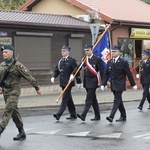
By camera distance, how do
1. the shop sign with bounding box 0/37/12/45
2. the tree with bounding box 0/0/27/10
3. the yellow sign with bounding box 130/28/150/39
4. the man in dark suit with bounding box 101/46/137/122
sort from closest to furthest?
the man in dark suit with bounding box 101/46/137/122 → the shop sign with bounding box 0/37/12/45 → the yellow sign with bounding box 130/28/150/39 → the tree with bounding box 0/0/27/10

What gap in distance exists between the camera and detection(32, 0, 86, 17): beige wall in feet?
85.4

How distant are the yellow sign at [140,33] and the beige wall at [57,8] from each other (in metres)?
2.80

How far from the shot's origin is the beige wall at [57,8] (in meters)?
26.0

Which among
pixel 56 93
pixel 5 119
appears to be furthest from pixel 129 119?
pixel 56 93

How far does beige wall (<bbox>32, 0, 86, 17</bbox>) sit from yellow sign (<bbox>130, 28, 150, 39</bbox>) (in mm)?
2802

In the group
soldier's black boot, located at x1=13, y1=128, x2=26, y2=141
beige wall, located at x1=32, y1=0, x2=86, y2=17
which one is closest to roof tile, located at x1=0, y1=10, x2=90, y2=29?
beige wall, located at x1=32, y1=0, x2=86, y2=17

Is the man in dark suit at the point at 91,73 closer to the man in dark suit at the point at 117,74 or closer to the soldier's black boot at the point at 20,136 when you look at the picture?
the man in dark suit at the point at 117,74

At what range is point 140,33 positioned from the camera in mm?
26062

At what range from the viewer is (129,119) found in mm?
12594

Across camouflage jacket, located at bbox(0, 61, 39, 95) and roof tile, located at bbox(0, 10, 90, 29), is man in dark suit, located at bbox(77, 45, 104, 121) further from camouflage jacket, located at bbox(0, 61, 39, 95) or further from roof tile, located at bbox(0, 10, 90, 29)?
roof tile, located at bbox(0, 10, 90, 29)

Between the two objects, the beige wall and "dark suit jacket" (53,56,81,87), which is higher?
the beige wall

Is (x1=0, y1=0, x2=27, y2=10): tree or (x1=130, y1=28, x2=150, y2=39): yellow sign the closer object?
(x1=130, y1=28, x2=150, y2=39): yellow sign

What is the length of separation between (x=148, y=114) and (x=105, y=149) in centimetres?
560

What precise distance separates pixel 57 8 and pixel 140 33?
4.71 m
